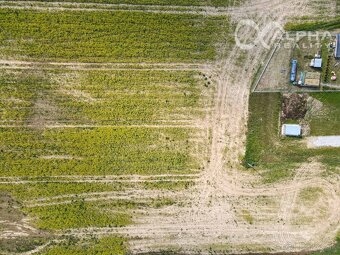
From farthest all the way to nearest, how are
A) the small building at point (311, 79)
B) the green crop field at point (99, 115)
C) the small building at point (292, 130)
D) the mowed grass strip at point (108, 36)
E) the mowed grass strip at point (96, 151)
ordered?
the small building at point (292, 130)
the small building at point (311, 79)
the mowed grass strip at point (96, 151)
the green crop field at point (99, 115)
the mowed grass strip at point (108, 36)

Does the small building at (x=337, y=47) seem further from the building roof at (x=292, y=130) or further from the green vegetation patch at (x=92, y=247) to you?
the green vegetation patch at (x=92, y=247)

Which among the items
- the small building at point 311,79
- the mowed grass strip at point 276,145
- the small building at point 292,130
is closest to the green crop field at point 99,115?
the mowed grass strip at point 276,145

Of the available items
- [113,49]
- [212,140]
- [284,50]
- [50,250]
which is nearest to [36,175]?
[50,250]

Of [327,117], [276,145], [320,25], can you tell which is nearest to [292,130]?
[276,145]

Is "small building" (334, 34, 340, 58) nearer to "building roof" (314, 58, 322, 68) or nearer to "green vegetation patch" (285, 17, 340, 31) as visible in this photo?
"green vegetation patch" (285, 17, 340, 31)

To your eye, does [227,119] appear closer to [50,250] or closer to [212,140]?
[212,140]

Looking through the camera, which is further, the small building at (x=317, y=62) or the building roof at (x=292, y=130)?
the building roof at (x=292, y=130)

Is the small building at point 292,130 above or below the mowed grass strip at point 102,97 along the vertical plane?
below

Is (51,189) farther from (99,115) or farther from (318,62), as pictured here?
(318,62)
